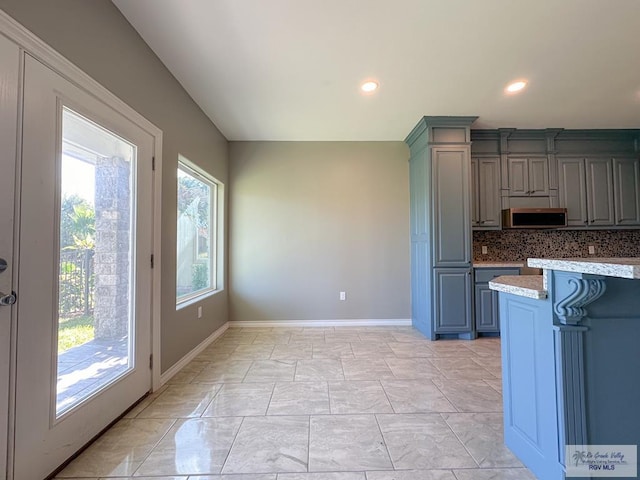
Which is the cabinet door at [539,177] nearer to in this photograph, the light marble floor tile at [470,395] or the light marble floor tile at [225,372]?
the light marble floor tile at [470,395]

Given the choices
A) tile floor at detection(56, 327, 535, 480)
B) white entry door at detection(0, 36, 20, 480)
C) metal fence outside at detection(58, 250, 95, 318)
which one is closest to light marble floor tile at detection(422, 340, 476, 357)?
tile floor at detection(56, 327, 535, 480)

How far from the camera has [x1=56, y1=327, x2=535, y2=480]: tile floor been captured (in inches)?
57.9

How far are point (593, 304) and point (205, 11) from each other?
8.76 feet

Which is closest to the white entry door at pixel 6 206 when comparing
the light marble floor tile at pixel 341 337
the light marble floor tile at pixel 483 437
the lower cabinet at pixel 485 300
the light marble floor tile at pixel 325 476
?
the light marble floor tile at pixel 325 476

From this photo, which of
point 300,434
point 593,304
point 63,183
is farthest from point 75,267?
point 593,304

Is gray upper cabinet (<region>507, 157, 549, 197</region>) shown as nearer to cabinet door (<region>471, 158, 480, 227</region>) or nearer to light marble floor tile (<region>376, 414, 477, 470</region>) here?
cabinet door (<region>471, 158, 480, 227</region>)

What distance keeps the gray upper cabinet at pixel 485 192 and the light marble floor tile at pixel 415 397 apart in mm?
2328

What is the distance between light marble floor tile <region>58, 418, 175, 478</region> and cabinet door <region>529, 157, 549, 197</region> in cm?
471

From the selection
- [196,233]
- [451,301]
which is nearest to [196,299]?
[196,233]

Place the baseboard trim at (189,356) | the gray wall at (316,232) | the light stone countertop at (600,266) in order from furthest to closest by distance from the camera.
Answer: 1. the gray wall at (316,232)
2. the baseboard trim at (189,356)
3. the light stone countertop at (600,266)

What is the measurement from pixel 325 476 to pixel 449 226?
292 cm

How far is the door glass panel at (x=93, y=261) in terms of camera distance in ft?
4.98

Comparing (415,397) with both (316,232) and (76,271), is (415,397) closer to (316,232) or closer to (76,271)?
(76,271)

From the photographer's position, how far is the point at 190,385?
7.85 ft
